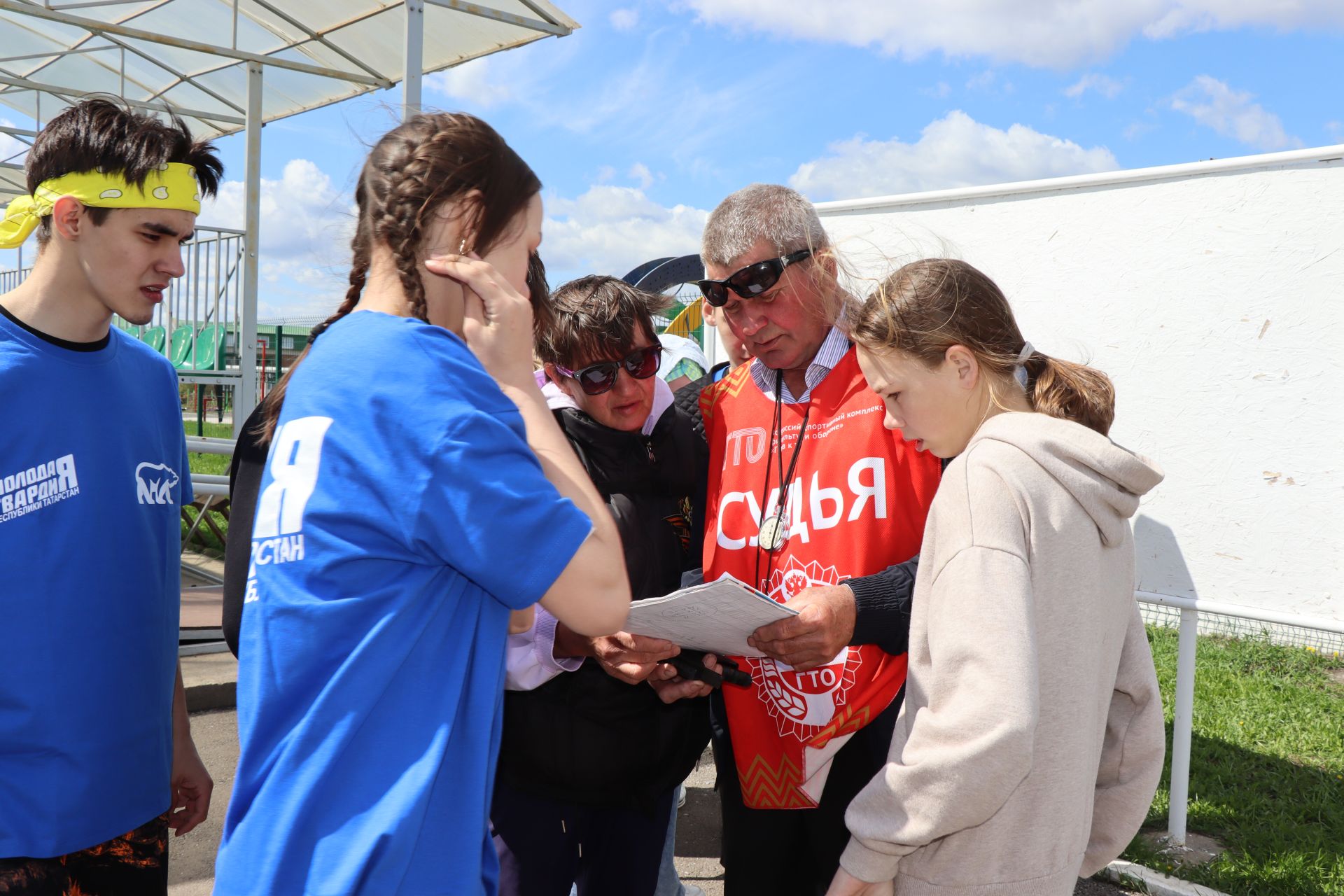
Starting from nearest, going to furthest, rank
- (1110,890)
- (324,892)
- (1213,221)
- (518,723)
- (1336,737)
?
(324,892) → (518,723) → (1110,890) → (1213,221) → (1336,737)

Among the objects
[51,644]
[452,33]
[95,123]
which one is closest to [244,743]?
[51,644]

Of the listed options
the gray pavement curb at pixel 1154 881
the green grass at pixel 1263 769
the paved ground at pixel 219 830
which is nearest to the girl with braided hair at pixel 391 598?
the paved ground at pixel 219 830

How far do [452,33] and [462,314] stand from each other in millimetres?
5607

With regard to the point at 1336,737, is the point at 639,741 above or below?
above

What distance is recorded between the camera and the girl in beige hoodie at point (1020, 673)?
4.66ft

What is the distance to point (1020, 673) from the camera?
1400 mm

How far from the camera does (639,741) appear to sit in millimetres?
2314

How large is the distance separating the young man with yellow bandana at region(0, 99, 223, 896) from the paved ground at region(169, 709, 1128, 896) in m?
1.76

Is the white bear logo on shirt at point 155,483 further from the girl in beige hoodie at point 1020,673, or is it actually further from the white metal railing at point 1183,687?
the white metal railing at point 1183,687

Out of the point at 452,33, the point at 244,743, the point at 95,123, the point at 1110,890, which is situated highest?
the point at 452,33

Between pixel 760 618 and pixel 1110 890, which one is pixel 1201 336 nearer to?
pixel 1110 890

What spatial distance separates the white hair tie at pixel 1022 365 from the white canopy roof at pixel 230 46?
471 centimetres

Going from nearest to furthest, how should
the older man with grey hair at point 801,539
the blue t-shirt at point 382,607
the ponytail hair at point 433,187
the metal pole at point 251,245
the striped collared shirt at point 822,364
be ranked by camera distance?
the blue t-shirt at point 382,607 < the ponytail hair at point 433,187 < the older man with grey hair at point 801,539 < the striped collared shirt at point 822,364 < the metal pole at point 251,245

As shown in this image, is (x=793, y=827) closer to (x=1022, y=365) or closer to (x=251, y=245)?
(x=1022, y=365)
